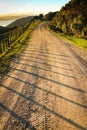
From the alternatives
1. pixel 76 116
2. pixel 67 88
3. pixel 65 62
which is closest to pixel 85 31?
pixel 65 62

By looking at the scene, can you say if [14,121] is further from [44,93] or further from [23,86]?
[23,86]

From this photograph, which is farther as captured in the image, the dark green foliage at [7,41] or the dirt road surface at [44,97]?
the dark green foliage at [7,41]

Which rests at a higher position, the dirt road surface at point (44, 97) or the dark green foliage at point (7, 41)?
the dirt road surface at point (44, 97)

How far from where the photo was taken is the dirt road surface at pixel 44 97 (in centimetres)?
623

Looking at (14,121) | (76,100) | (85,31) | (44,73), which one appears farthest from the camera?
(85,31)

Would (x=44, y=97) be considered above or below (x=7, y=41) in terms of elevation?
above

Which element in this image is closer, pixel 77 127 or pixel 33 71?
pixel 77 127

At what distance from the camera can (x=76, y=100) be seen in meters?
7.66

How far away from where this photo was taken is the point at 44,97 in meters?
8.02

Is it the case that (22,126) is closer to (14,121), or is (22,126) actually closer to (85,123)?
(14,121)

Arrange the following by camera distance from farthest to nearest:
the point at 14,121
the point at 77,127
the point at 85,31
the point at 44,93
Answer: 1. the point at 85,31
2. the point at 44,93
3. the point at 14,121
4. the point at 77,127

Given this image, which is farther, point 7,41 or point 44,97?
point 7,41

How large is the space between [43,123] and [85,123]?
4.48 feet

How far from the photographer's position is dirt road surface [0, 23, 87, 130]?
6.23 metres
